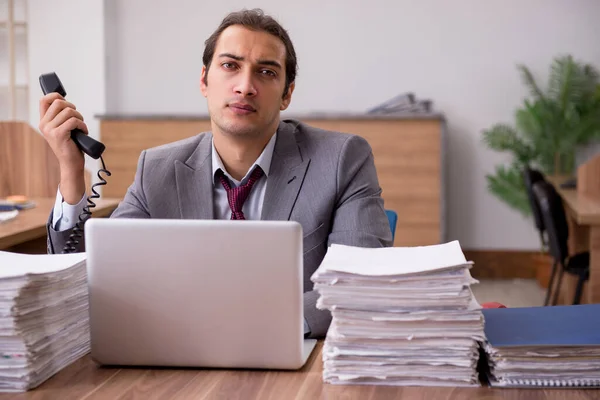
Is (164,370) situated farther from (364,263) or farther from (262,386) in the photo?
(364,263)

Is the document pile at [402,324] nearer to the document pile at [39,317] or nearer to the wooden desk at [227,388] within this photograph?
the wooden desk at [227,388]

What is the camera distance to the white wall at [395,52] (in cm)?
634

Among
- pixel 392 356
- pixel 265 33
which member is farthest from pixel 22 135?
pixel 392 356

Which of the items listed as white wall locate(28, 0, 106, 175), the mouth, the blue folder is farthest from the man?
white wall locate(28, 0, 106, 175)

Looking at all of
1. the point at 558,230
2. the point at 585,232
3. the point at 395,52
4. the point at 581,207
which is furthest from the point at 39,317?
the point at 395,52

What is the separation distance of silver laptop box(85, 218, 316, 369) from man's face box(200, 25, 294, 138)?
0.81 metres

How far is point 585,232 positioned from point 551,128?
3.84 feet

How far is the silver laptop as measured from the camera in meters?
1.42

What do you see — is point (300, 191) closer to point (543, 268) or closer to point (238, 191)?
point (238, 191)

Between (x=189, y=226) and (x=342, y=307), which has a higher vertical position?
(x=189, y=226)

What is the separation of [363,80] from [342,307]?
5.25 m

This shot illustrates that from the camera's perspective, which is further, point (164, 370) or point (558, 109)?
point (558, 109)

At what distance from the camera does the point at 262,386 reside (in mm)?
1401

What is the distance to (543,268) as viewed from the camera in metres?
6.14
